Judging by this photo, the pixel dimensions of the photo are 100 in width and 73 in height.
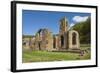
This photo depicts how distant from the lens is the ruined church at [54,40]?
5.23ft

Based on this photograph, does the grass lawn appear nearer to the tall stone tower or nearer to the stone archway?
the stone archway

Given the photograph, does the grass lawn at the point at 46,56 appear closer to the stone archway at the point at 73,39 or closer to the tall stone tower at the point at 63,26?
the stone archway at the point at 73,39

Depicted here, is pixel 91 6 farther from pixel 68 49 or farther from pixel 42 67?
pixel 42 67

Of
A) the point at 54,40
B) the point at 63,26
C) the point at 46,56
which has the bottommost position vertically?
the point at 46,56

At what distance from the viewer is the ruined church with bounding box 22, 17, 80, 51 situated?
5.23 feet

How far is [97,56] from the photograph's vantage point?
1787mm

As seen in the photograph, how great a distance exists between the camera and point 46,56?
163 cm

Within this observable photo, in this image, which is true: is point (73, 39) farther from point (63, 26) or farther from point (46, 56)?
point (46, 56)

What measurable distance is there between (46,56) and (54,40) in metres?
0.13

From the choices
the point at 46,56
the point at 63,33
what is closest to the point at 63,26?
the point at 63,33

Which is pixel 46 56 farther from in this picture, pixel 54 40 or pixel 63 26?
pixel 63 26

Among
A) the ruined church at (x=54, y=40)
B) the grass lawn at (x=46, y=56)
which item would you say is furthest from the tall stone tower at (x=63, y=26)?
the grass lawn at (x=46, y=56)

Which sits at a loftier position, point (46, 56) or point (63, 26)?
point (63, 26)

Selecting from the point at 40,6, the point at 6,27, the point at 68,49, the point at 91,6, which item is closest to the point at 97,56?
the point at 68,49
